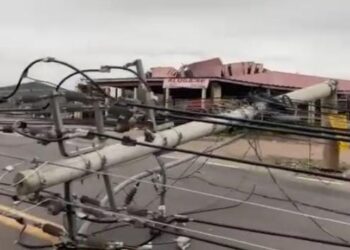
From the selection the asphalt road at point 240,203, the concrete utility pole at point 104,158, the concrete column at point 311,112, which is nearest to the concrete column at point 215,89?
the asphalt road at point 240,203

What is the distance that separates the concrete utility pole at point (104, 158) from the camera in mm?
4691

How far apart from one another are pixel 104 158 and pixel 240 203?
4.44m

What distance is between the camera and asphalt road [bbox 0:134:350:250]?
739 centimetres

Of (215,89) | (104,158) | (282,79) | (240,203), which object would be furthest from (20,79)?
(282,79)

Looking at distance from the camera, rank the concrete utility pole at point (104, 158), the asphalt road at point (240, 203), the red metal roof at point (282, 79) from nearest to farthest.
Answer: the concrete utility pole at point (104, 158)
the asphalt road at point (240, 203)
the red metal roof at point (282, 79)

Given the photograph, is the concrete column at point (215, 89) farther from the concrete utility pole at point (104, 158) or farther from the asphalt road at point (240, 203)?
the concrete utility pole at point (104, 158)

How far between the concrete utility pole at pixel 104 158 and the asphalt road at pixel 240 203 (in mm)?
441

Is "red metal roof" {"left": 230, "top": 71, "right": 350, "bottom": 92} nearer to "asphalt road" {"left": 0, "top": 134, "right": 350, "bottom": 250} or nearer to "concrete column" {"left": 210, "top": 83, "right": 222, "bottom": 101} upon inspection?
"concrete column" {"left": 210, "top": 83, "right": 222, "bottom": 101}

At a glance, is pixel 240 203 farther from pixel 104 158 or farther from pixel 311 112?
pixel 104 158

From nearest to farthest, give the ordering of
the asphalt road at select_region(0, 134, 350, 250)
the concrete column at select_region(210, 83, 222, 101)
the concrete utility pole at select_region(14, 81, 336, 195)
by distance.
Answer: the concrete utility pole at select_region(14, 81, 336, 195)
the asphalt road at select_region(0, 134, 350, 250)
the concrete column at select_region(210, 83, 222, 101)

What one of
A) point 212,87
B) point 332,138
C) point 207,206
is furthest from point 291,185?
point 212,87

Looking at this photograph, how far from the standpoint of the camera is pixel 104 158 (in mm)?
5238

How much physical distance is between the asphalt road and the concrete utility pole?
1.45 ft

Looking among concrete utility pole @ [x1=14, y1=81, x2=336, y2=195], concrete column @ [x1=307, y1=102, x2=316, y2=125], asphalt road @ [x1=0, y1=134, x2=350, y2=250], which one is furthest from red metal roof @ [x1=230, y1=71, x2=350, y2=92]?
concrete utility pole @ [x1=14, y1=81, x2=336, y2=195]
